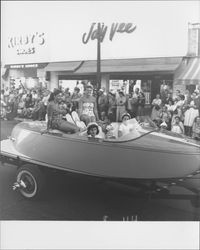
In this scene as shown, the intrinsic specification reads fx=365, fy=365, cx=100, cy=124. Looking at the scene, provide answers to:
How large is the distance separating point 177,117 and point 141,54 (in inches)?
20.1

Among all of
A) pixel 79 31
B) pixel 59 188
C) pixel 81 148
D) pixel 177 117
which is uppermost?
pixel 79 31

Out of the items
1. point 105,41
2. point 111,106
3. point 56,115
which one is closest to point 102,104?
point 111,106

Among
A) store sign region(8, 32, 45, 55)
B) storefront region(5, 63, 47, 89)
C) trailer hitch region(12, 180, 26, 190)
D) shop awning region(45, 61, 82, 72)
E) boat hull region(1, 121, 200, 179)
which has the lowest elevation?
trailer hitch region(12, 180, 26, 190)

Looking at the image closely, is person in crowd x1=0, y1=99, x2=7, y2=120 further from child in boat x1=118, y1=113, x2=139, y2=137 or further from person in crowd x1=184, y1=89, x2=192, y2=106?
person in crowd x1=184, y1=89, x2=192, y2=106

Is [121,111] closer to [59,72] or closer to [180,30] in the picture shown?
[59,72]

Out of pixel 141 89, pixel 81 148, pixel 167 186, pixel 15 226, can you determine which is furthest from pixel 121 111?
pixel 15 226

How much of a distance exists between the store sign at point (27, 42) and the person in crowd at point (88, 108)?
48cm

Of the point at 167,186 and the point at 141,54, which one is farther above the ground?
the point at 141,54

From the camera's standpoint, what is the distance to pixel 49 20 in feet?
8.37

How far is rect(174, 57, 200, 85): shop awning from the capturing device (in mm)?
2510

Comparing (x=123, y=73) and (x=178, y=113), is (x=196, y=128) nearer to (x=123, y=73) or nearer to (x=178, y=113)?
(x=178, y=113)

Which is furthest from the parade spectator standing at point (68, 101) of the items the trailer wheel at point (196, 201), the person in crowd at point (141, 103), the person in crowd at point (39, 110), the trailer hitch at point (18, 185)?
the trailer wheel at point (196, 201)

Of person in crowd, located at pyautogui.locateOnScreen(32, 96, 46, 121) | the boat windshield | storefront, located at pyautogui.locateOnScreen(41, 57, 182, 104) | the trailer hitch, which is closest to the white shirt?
the boat windshield

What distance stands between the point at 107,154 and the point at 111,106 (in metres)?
0.34
